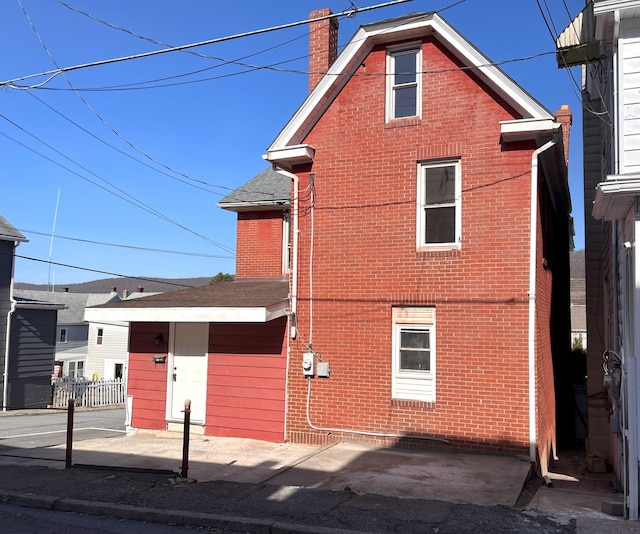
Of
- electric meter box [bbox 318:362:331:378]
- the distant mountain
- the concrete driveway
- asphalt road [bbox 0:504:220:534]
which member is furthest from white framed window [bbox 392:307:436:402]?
the distant mountain

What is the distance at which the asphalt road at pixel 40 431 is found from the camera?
40.3 feet

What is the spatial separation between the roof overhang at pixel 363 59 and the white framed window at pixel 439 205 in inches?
59.3

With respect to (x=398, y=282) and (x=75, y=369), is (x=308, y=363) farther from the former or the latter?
(x=75, y=369)

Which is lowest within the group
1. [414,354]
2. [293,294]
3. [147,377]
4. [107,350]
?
[147,377]

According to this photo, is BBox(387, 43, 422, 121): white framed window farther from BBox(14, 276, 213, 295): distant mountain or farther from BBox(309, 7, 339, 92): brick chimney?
BBox(14, 276, 213, 295): distant mountain

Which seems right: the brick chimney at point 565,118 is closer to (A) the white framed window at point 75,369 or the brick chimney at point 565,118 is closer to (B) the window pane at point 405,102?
(B) the window pane at point 405,102

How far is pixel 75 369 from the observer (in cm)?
4106

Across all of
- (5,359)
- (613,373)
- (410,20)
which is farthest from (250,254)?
(5,359)

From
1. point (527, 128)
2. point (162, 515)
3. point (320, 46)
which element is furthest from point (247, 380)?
point (320, 46)

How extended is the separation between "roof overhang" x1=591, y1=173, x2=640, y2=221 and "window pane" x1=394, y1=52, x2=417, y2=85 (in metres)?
5.03

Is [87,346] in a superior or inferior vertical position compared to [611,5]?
inferior

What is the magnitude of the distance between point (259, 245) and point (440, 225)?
21.3 ft

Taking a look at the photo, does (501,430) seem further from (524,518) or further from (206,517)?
(206,517)

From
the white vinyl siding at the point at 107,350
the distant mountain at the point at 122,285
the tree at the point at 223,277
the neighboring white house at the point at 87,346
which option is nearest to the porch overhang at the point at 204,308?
the white vinyl siding at the point at 107,350
